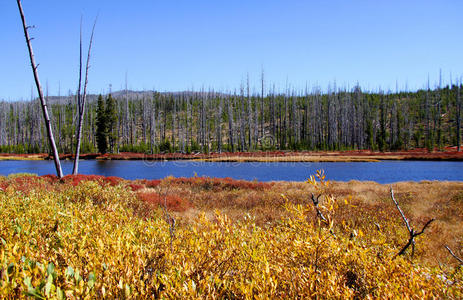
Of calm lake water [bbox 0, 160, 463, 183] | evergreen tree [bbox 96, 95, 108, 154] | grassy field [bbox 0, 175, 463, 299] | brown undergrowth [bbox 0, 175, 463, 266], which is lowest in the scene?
calm lake water [bbox 0, 160, 463, 183]

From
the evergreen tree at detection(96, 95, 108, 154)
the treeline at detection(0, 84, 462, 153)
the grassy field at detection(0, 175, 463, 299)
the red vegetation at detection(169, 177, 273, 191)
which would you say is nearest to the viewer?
the grassy field at detection(0, 175, 463, 299)

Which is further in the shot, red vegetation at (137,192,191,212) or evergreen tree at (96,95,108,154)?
evergreen tree at (96,95,108,154)

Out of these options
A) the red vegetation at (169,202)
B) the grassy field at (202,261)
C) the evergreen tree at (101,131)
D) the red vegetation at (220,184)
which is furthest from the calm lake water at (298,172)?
the evergreen tree at (101,131)

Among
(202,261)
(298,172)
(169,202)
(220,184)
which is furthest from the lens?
(298,172)

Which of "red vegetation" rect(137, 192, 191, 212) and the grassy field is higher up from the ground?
the grassy field

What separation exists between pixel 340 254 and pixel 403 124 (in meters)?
96.7

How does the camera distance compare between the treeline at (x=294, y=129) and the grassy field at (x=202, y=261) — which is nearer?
the grassy field at (x=202, y=261)

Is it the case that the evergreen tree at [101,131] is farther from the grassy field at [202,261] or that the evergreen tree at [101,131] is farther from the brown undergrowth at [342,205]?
the grassy field at [202,261]

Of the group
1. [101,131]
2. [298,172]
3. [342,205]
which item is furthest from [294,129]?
[342,205]

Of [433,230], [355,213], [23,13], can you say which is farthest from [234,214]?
[23,13]

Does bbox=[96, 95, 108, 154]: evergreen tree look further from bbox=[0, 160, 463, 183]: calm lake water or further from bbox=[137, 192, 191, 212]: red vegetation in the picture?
bbox=[137, 192, 191, 212]: red vegetation

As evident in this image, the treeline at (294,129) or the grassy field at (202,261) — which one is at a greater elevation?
the treeline at (294,129)

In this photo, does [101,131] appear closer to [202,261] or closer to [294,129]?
[294,129]

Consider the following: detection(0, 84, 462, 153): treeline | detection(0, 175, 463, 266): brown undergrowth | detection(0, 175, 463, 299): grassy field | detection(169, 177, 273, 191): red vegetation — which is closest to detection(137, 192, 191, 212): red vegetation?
detection(0, 175, 463, 266): brown undergrowth
